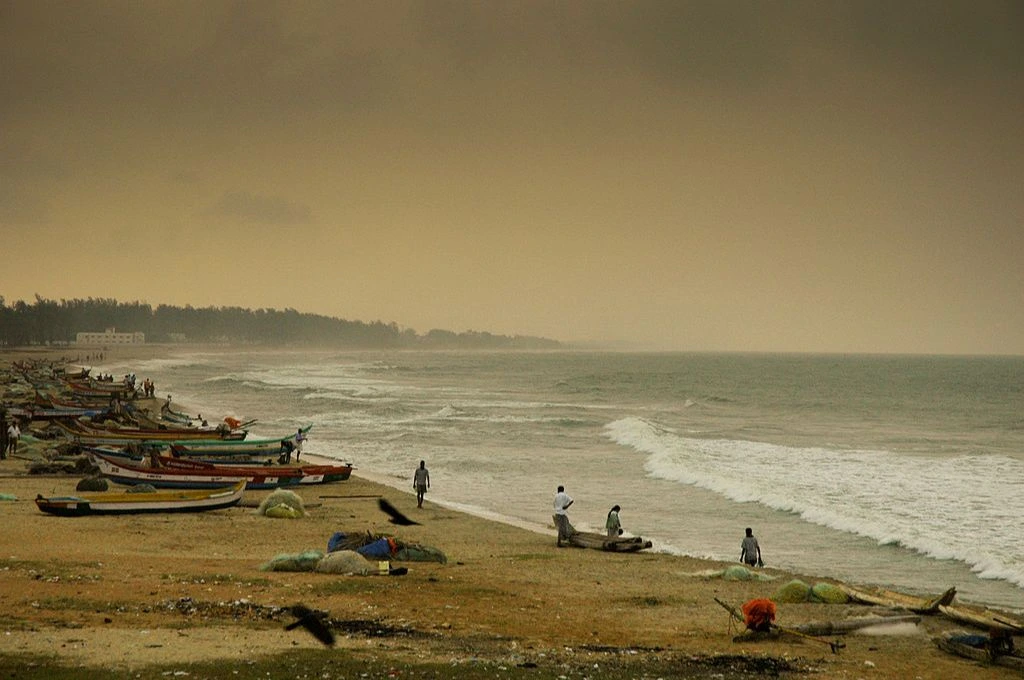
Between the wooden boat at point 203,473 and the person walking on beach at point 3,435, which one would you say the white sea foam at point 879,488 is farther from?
the person walking on beach at point 3,435

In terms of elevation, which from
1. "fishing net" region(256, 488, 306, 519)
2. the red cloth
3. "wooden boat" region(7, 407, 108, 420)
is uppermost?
the red cloth

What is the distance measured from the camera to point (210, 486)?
97.5ft

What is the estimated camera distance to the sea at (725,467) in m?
25.0

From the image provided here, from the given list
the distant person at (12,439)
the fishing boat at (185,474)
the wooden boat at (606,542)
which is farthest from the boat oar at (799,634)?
the distant person at (12,439)

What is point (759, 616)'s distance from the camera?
15320mm

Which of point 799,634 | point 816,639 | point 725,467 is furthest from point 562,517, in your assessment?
point 725,467

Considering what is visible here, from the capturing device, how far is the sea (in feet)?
82.1

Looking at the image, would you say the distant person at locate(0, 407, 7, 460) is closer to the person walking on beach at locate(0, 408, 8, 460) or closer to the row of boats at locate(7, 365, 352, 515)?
the person walking on beach at locate(0, 408, 8, 460)

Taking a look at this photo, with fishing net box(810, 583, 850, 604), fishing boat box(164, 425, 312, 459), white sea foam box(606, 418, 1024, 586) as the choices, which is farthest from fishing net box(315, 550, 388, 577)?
fishing boat box(164, 425, 312, 459)

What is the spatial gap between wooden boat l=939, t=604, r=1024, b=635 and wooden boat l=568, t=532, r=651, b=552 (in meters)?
7.68

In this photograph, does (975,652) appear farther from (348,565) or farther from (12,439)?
(12,439)

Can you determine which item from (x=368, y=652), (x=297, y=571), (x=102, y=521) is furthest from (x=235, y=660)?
(x=102, y=521)

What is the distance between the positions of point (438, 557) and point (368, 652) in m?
7.43

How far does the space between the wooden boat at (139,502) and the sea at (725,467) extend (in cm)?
763
